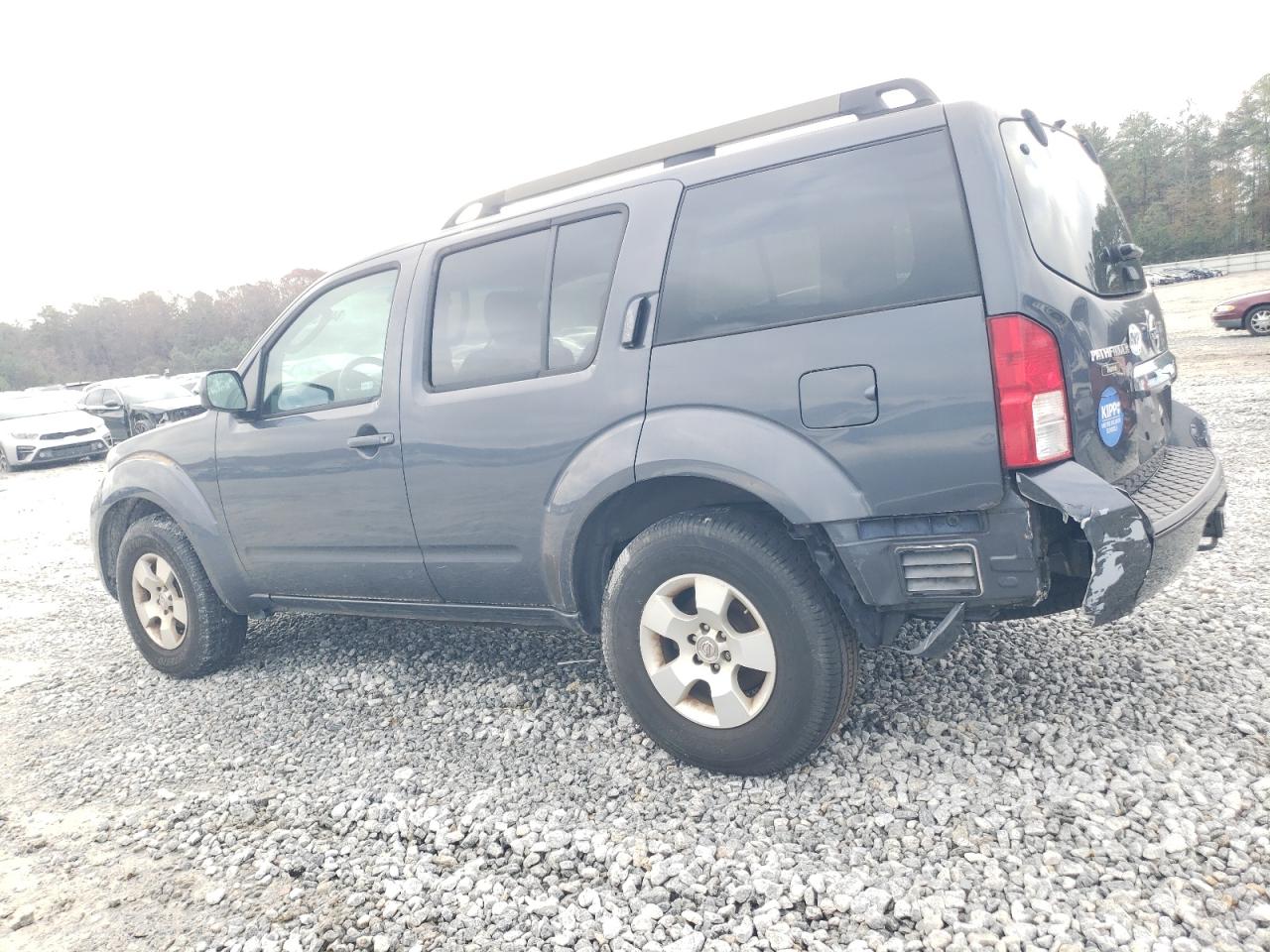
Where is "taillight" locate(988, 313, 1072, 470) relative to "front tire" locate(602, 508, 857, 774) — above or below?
above

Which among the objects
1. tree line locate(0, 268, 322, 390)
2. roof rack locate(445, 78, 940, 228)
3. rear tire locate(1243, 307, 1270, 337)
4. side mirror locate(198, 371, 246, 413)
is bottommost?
rear tire locate(1243, 307, 1270, 337)

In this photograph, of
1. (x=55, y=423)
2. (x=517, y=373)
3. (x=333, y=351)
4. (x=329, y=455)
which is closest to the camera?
(x=517, y=373)

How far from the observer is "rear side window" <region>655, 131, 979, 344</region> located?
2.45m

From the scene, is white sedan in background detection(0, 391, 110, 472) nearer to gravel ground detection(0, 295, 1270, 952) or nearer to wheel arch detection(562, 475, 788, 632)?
gravel ground detection(0, 295, 1270, 952)

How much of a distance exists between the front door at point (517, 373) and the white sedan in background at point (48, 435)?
1633 cm

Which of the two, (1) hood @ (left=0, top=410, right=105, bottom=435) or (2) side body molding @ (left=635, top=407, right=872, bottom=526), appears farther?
(1) hood @ (left=0, top=410, right=105, bottom=435)

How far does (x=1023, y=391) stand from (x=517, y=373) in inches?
67.8

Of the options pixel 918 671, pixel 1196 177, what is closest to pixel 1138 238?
pixel 1196 177

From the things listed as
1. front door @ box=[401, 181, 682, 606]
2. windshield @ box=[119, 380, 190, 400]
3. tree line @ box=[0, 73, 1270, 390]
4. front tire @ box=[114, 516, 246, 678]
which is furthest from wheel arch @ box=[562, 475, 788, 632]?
tree line @ box=[0, 73, 1270, 390]

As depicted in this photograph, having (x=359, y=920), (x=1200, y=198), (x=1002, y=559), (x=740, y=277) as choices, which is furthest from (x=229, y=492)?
(x=1200, y=198)

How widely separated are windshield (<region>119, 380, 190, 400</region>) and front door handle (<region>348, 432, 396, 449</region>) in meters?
16.3

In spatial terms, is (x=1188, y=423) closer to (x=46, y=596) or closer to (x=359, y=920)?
(x=359, y=920)

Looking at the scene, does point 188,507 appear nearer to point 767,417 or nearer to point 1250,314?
point 767,417

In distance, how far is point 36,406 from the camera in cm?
1792
